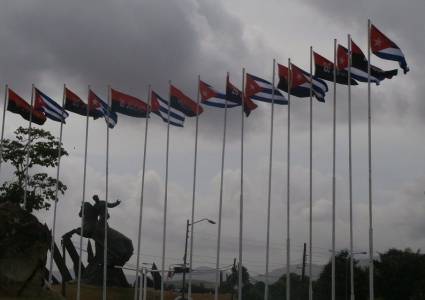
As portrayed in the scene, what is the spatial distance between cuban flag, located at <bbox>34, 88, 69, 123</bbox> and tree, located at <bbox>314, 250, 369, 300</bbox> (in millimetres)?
38011

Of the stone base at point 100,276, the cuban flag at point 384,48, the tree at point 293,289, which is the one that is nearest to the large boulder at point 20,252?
the cuban flag at point 384,48

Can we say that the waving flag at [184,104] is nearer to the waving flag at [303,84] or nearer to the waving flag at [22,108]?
the waving flag at [303,84]

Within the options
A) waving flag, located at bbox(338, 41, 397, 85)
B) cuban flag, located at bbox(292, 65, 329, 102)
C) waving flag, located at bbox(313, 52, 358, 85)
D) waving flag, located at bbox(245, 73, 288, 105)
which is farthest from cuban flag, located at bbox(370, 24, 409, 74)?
waving flag, located at bbox(245, 73, 288, 105)

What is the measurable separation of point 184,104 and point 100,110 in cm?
539

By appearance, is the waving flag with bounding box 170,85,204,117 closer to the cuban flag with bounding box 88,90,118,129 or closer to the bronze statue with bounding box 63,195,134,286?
the cuban flag with bounding box 88,90,118,129

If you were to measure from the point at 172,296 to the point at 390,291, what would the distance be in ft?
88.2

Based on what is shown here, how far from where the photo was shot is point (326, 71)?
112 feet

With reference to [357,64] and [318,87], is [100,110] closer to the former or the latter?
[318,87]

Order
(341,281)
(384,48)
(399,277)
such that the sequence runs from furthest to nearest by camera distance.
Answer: (399,277), (341,281), (384,48)

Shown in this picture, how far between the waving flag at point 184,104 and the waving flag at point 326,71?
7.31 meters

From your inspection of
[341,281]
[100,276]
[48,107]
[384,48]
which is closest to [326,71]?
[384,48]

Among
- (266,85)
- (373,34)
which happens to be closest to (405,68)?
(373,34)

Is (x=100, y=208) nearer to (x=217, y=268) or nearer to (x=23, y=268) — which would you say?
(x=217, y=268)

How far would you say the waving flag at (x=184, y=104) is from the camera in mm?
37688
